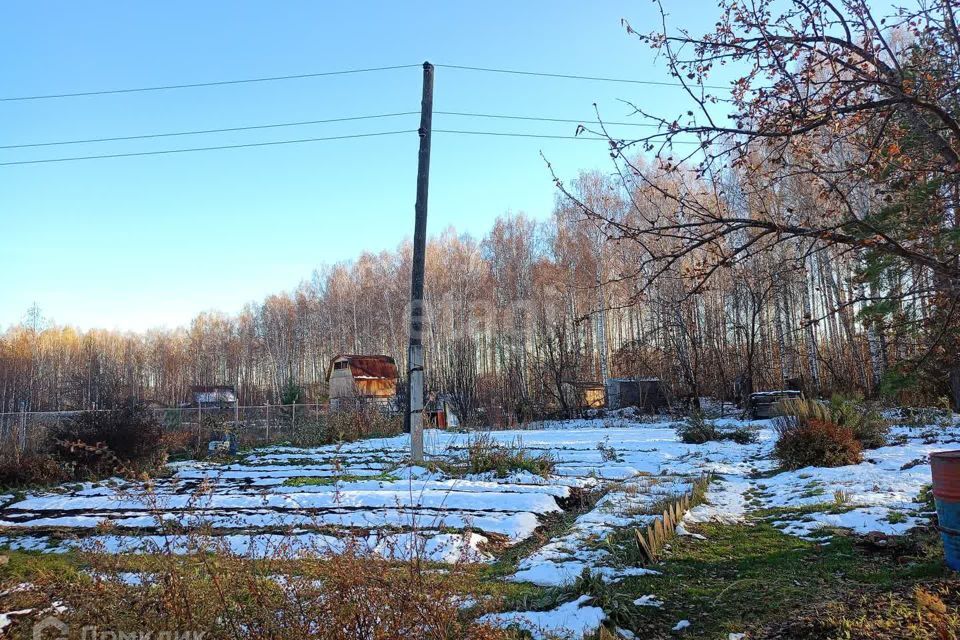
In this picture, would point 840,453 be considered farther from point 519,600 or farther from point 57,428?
point 57,428

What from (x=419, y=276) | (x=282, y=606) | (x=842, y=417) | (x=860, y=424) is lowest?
(x=282, y=606)

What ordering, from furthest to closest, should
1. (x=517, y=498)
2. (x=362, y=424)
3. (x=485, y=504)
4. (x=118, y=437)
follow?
(x=362, y=424) → (x=118, y=437) → (x=517, y=498) → (x=485, y=504)

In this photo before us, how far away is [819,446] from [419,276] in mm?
7778

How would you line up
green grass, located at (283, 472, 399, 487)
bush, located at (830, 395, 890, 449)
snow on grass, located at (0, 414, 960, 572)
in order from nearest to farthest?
snow on grass, located at (0, 414, 960, 572)
green grass, located at (283, 472, 399, 487)
bush, located at (830, 395, 890, 449)

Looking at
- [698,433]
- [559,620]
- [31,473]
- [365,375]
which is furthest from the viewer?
[365,375]

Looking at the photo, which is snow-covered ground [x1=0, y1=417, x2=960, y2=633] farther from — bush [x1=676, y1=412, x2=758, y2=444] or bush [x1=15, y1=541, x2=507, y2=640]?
bush [x1=676, y1=412, x2=758, y2=444]

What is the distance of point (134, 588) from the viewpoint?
2.87 m

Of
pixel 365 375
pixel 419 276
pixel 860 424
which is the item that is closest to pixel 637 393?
pixel 860 424

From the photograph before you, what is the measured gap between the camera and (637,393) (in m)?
25.7

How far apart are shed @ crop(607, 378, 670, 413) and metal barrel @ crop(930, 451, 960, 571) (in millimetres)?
20487

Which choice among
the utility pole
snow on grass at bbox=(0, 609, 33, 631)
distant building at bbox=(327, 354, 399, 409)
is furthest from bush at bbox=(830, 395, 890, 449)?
distant building at bbox=(327, 354, 399, 409)

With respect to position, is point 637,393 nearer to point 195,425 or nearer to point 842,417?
point 842,417

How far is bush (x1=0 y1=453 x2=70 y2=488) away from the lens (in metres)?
10.3

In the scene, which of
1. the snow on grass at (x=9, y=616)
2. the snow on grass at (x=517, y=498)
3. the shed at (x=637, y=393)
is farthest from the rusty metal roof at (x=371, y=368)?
the snow on grass at (x=9, y=616)
